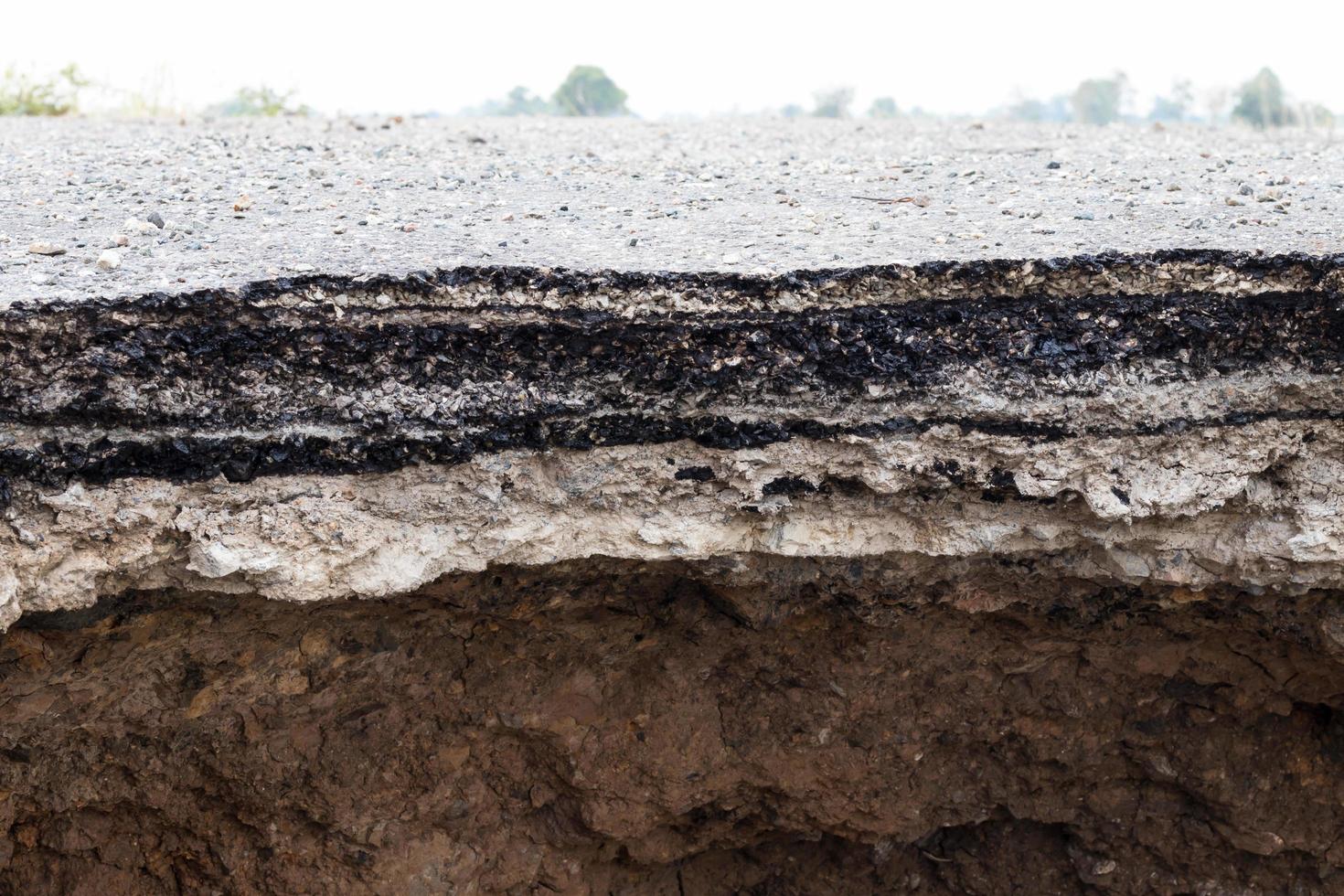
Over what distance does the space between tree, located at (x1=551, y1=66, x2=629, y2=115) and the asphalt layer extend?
9751 mm

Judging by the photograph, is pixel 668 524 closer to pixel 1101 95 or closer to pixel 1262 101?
pixel 1262 101

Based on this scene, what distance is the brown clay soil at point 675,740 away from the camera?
1920mm

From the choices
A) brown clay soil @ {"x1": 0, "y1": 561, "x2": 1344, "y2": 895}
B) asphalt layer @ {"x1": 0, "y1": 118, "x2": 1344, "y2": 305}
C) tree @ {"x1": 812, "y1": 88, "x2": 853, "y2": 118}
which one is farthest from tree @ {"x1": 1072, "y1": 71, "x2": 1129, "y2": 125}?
brown clay soil @ {"x1": 0, "y1": 561, "x2": 1344, "y2": 895}

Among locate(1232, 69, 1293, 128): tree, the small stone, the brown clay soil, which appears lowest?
the brown clay soil

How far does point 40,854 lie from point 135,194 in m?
1.35

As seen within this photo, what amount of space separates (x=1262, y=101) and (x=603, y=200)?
975 centimetres

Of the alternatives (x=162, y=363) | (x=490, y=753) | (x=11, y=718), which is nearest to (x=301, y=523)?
(x=162, y=363)

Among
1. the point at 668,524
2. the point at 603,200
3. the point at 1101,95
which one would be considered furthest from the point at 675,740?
the point at 1101,95

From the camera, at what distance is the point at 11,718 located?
1.79 metres

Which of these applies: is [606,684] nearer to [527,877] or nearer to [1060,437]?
[527,877]

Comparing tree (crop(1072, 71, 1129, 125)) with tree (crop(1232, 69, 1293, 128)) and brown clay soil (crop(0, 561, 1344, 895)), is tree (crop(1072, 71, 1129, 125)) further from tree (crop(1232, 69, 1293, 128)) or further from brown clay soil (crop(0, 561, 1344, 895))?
brown clay soil (crop(0, 561, 1344, 895))

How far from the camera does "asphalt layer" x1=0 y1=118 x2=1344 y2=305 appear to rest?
1589 millimetres

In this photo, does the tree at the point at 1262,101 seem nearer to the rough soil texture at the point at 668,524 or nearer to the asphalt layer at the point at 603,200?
the asphalt layer at the point at 603,200

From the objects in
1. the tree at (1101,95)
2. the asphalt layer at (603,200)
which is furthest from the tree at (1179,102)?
the asphalt layer at (603,200)
